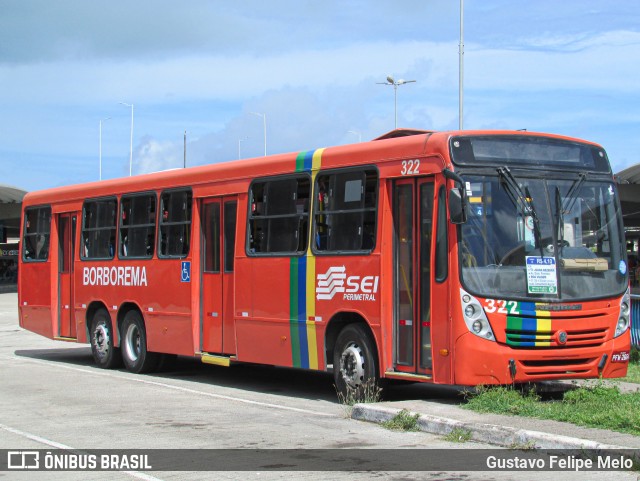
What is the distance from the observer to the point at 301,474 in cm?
874

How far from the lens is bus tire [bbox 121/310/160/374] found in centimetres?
1808

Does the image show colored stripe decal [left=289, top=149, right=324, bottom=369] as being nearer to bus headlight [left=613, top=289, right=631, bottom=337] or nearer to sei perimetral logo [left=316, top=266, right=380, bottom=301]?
sei perimetral logo [left=316, top=266, right=380, bottom=301]

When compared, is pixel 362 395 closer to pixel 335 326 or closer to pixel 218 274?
pixel 335 326

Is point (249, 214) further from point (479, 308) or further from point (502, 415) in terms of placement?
point (502, 415)

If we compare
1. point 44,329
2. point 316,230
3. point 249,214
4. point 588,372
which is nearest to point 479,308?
point 588,372

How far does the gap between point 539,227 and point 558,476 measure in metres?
4.20

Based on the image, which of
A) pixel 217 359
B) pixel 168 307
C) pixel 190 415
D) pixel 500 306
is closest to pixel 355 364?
pixel 190 415

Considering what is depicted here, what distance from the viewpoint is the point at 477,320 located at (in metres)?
11.7

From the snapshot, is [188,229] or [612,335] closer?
[612,335]

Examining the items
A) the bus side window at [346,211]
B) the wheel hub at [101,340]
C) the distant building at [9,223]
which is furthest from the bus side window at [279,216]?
the distant building at [9,223]

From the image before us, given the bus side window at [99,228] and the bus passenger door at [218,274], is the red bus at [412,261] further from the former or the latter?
the bus side window at [99,228]

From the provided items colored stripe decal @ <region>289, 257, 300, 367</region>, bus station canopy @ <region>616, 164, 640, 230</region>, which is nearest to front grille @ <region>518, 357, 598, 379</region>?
colored stripe decal @ <region>289, 257, 300, 367</region>

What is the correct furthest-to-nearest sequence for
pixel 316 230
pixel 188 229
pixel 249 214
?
pixel 188 229
pixel 249 214
pixel 316 230

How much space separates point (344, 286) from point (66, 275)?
8.72 metres
